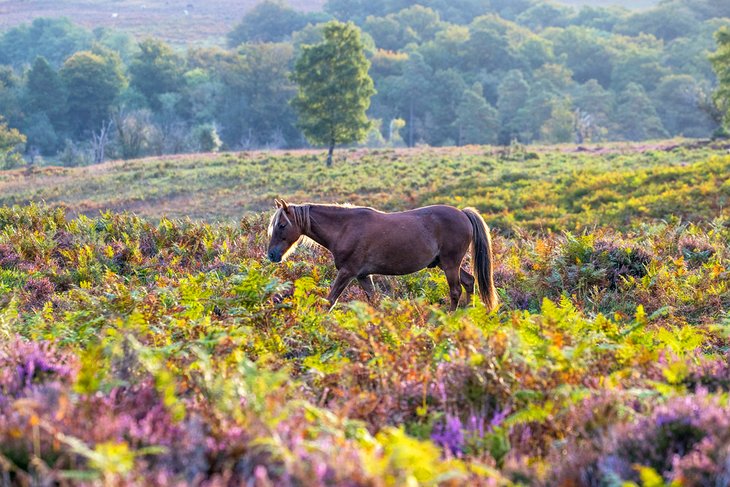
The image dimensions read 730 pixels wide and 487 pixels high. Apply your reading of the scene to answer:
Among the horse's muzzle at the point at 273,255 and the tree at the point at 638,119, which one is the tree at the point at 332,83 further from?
the tree at the point at 638,119

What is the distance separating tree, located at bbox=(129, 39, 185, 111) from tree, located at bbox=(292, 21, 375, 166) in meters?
50.2

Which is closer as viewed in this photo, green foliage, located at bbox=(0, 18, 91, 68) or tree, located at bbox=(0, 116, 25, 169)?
tree, located at bbox=(0, 116, 25, 169)

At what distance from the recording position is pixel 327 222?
9242 millimetres

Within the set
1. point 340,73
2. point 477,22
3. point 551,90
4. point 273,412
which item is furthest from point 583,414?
point 477,22

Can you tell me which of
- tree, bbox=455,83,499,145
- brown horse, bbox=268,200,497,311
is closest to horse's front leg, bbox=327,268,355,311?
brown horse, bbox=268,200,497,311

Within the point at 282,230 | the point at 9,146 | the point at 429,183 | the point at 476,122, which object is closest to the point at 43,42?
the point at 9,146

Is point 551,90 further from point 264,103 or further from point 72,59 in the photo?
point 72,59

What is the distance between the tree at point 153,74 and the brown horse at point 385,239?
304 ft

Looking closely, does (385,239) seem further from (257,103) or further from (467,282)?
(257,103)

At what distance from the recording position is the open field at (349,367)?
3195 millimetres

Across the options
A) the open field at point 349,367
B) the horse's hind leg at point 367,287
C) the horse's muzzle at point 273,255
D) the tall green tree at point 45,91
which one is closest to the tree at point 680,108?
the tall green tree at point 45,91

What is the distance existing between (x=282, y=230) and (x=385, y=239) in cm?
138

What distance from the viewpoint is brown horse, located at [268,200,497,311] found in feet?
29.7

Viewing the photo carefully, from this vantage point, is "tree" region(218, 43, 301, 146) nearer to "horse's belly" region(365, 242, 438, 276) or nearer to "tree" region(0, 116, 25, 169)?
"tree" region(0, 116, 25, 169)
